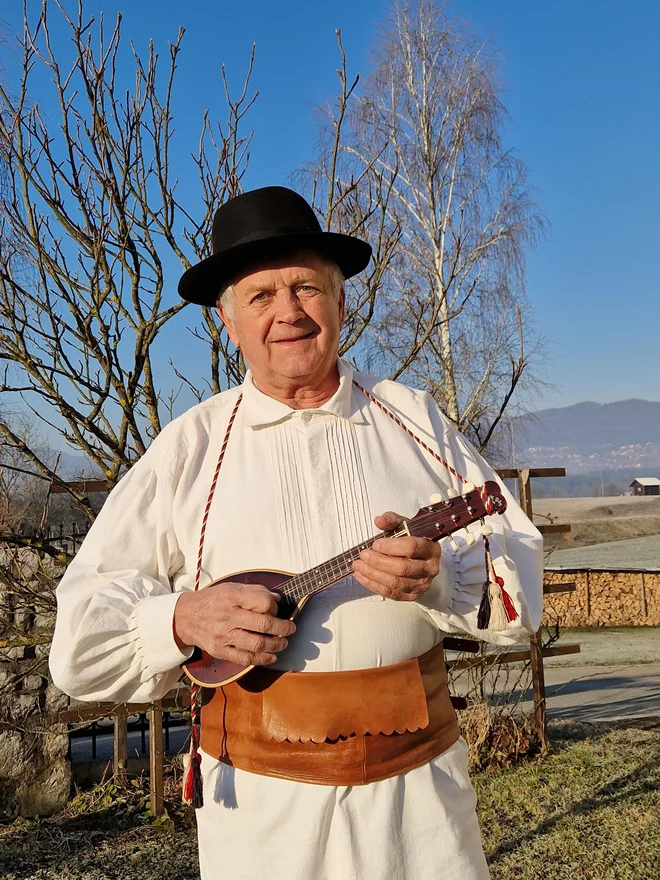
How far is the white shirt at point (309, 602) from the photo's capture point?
1664 mm

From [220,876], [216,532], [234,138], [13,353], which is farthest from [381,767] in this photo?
[234,138]

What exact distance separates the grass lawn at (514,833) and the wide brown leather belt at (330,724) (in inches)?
114

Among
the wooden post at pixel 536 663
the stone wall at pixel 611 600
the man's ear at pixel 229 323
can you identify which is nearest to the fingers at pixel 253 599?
the man's ear at pixel 229 323

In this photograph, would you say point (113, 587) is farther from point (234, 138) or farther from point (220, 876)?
point (234, 138)

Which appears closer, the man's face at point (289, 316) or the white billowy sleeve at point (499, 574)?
the white billowy sleeve at point (499, 574)

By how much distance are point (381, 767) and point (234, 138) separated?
360 cm

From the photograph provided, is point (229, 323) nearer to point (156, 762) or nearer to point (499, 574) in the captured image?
point (499, 574)

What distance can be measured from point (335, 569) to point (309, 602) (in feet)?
0.49

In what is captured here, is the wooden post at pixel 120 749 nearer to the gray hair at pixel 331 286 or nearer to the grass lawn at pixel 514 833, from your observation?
the grass lawn at pixel 514 833

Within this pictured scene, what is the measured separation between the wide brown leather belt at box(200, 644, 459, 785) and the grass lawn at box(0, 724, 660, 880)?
2.88 metres

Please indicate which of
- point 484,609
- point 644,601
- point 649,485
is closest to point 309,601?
point 484,609

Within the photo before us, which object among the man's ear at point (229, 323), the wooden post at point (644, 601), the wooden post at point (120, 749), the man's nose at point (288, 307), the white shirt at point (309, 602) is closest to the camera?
the white shirt at point (309, 602)

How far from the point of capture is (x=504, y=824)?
4.72m

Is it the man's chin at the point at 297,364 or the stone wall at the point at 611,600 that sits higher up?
the man's chin at the point at 297,364
